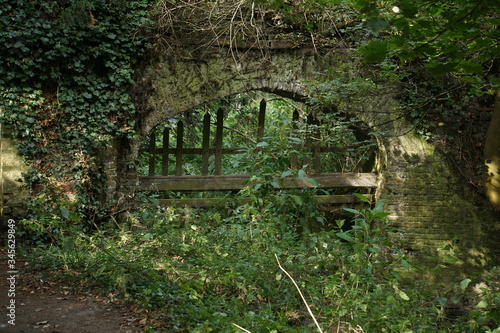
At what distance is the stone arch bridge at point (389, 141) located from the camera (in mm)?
6441

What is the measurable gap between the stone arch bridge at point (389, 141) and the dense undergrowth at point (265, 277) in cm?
262

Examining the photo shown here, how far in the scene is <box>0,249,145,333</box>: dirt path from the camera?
3111 millimetres

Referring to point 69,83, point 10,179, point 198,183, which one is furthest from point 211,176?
point 10,179

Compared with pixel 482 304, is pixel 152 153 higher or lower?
higher

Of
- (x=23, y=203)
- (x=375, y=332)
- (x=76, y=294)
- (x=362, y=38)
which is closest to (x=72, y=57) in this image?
(x=23, y=203)

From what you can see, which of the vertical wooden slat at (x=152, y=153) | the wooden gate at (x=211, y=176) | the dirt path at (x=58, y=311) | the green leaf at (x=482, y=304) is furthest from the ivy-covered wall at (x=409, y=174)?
the green leaf at (x=482, y=304)

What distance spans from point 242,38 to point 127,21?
160 centimetres

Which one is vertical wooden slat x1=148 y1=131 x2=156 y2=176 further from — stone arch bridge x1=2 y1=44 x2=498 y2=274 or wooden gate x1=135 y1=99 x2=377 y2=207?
stone arch bridge x1=2 y1=44 x2=498 y2=274

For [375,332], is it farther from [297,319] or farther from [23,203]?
[23,203]

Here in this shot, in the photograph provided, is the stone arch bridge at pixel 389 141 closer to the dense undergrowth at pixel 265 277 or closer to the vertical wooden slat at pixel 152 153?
the vertical wooden slat at pixel 152 153

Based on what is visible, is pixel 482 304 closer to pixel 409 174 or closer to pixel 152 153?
pixel 409 174

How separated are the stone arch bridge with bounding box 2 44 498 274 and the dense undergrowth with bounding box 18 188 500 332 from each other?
2.62 m

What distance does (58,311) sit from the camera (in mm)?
3395

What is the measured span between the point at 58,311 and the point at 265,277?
5.19 ft
